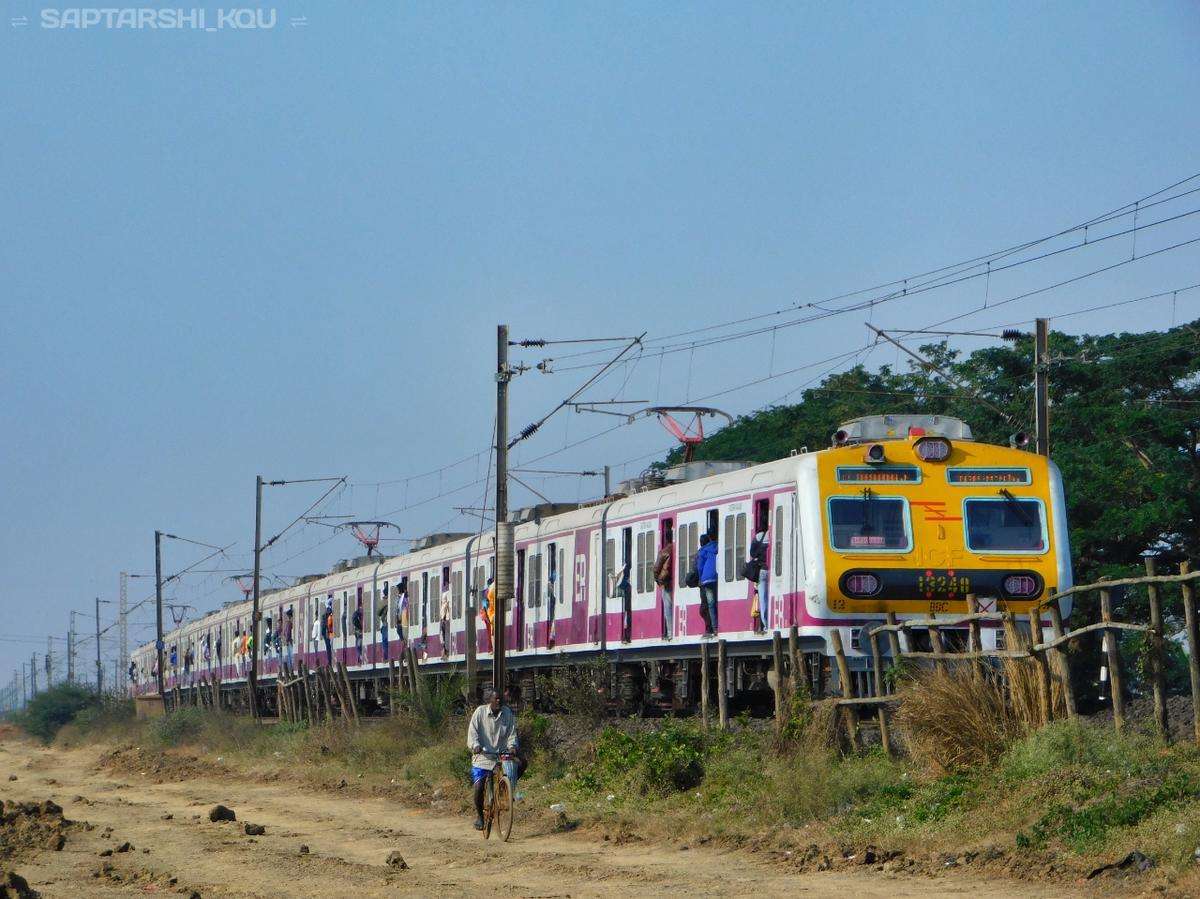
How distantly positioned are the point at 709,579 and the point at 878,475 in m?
3.15

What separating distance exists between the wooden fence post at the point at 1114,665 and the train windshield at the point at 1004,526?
731 cm

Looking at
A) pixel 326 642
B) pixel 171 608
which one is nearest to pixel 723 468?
pixel 326 642

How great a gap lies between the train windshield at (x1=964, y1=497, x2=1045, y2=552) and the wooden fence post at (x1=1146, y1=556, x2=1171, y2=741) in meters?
7.55

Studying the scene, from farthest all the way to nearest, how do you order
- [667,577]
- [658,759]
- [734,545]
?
[667,577]
[734,545]
[658,759]

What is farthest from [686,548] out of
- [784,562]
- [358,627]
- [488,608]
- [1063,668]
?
[358,627]

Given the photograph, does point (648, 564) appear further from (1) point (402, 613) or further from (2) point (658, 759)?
(1) point (402, 613)

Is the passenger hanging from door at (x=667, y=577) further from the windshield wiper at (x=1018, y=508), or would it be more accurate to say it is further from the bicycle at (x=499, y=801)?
the bicycle at (x=499, y=801)

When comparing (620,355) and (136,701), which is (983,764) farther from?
(136,701)

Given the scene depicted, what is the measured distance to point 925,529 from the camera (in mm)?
21094

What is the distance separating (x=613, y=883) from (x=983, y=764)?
3178 mm

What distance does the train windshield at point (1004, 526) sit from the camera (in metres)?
21.2

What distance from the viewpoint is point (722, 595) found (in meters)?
23.2

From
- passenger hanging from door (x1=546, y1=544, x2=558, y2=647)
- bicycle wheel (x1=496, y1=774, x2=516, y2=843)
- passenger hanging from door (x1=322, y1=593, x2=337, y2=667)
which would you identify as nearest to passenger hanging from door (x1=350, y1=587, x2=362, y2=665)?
passenger hanging from door (x1=322, y1=593, x2=337, y2=667)

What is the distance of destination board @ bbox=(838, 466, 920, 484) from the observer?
21.1 meters
